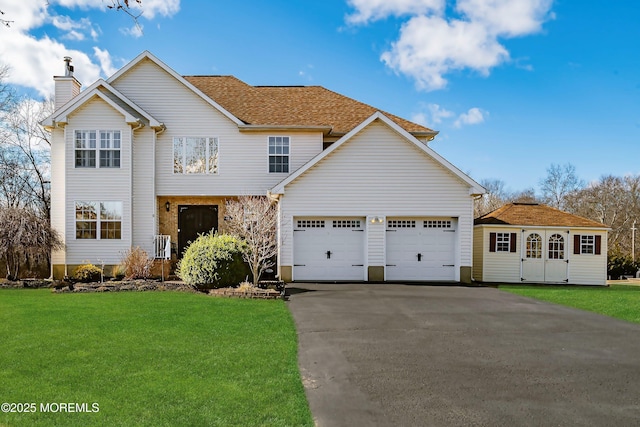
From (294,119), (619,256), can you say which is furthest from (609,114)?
(294,119)

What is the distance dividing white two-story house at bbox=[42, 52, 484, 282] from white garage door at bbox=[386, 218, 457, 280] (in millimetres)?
40

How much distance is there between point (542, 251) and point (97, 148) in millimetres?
19485

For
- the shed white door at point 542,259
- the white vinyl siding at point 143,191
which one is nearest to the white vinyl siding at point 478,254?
the shed white door at point 542,259

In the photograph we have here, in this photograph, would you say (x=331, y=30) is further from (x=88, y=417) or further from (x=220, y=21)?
(x=88, y=417)

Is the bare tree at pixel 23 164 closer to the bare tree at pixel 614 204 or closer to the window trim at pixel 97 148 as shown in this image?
the window trim at pixel 97 148

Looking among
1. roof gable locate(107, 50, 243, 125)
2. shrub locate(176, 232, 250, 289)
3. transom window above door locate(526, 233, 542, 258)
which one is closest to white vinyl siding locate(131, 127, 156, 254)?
roof gable locate(107, 50, 243, 125)

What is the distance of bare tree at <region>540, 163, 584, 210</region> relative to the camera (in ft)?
168

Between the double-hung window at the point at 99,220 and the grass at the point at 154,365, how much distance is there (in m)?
7.65

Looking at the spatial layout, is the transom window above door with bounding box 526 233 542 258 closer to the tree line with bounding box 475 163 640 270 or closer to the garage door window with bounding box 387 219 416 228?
the garage door window with bounding box 387 219 416 228

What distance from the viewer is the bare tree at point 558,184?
51.1 metres

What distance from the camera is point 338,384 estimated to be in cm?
591

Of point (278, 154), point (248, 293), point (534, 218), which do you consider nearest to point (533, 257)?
point (534, 218)

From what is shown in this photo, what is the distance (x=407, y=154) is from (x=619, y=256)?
2295 centimetres

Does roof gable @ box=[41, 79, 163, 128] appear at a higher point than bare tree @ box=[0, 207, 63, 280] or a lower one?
higher
